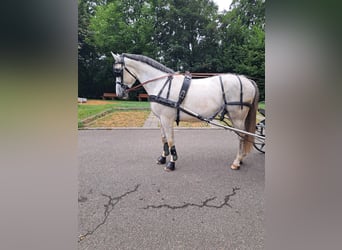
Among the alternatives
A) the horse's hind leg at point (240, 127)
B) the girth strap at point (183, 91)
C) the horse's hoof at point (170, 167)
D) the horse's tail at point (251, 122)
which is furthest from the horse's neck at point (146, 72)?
the horse's tail at point (251, 122)

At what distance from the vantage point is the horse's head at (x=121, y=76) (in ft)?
10.3

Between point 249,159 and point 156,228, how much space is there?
2.39 meters

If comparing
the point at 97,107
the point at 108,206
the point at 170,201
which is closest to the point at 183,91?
the point at 170,201

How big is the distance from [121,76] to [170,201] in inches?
Result: 78.0

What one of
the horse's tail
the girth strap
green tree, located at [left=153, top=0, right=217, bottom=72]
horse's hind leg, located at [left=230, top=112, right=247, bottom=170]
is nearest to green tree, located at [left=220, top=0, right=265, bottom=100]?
green tree, located at [left=153, top=0, right=217, bottom=72]

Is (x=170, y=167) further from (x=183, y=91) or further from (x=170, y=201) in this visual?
(x=183, y=91)

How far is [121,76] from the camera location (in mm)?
3197

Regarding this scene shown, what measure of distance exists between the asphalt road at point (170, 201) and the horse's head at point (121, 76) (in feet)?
3.96

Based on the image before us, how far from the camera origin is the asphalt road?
168cm

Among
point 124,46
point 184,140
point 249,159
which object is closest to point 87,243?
point 249,159

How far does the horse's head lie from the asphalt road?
1208 mm

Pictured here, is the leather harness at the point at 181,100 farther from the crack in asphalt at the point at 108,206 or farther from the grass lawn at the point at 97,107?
the grass lawn at the point at 97,107
